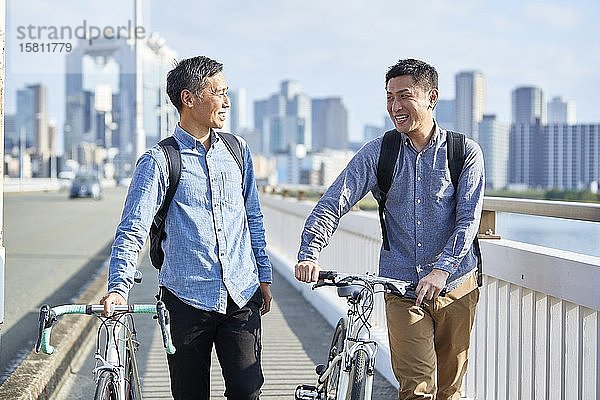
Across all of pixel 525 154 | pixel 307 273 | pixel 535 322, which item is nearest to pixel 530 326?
pixel 535 322

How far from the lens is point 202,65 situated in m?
4.46

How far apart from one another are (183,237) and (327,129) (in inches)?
4976

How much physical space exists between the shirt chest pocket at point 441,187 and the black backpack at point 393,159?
2 centimetres

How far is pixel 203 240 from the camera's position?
436 cm

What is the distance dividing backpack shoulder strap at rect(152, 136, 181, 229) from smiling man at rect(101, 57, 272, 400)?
0.02m

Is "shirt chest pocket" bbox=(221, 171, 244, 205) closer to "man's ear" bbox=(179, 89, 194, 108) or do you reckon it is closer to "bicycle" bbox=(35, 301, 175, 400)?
"man's ear" bbox=(179, 89, 194, 108)

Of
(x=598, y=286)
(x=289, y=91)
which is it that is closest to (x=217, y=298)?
(x=598, y=286)

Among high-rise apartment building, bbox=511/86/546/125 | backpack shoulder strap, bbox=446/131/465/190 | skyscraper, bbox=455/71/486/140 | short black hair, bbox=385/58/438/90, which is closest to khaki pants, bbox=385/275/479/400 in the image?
backpack shoulder strap, bbox=446/131/465/190

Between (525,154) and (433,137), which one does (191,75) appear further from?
(525,154)

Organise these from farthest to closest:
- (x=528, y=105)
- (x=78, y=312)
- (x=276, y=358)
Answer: (x=528, y=105) < (x=276, y=358) < (x=78, y=312)

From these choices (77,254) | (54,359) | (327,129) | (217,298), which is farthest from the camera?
(327,129)

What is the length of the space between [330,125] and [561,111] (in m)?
31.6

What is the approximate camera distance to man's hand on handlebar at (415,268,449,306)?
4219mm

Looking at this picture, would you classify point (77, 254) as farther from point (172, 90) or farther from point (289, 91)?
point (289, 91)
